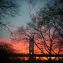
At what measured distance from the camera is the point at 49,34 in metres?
39.1

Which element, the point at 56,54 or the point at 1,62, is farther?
the point at 56,54

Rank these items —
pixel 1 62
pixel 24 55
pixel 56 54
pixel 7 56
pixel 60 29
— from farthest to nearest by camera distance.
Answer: pixel 24 55 → pixel 56 54 → pixel 60 29 → pixel 7 56 → pixel 1 62

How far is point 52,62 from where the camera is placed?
43562mm

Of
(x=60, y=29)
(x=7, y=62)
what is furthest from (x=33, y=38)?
(x=7, y=62)

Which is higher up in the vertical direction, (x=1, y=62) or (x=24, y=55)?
(x=1, y=62)

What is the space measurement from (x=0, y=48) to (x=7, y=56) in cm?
186

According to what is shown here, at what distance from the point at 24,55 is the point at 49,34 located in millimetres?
52320

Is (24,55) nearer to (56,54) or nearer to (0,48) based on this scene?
(56,54)

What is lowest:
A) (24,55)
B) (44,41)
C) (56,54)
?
(24,55)

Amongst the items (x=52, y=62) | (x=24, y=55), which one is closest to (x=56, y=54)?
(x=52, y=62)

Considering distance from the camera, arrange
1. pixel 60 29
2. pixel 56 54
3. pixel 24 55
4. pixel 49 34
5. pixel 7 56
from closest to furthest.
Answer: pixel 7 56 → pixel 60 29 → pixel 49 34 → pixel 56 54 → pixel 24 55

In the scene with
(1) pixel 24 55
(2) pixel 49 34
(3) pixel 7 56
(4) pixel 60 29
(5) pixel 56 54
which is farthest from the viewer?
(1) pixel 24 55

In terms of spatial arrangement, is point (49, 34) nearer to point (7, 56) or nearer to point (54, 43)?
point (54, 43)

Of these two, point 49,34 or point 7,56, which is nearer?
point 7,56
